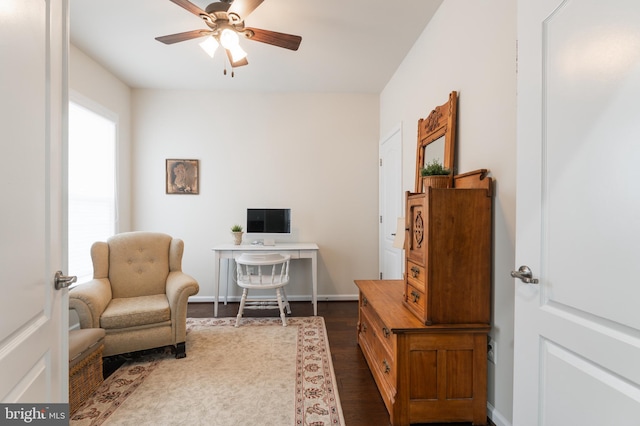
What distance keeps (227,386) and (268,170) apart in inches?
105

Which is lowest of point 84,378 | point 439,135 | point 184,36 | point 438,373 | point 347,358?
point 347,358

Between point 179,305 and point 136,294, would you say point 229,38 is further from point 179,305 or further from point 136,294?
point 136,294

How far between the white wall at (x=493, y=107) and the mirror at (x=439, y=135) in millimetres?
54

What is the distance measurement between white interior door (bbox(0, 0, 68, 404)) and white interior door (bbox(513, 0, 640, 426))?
5.10 feet

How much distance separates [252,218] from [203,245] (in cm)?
77

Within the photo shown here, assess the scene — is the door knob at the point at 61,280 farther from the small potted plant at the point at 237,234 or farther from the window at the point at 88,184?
the small potted plant at the point at 237,234

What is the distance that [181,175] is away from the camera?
3.97 metres

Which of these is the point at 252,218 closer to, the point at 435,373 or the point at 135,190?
the point at 135,190

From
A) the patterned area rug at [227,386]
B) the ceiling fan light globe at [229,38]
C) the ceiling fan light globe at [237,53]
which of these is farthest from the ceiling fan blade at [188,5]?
the patterned area rug at [227,386]

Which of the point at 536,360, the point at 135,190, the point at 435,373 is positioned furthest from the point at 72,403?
the point at 135,190

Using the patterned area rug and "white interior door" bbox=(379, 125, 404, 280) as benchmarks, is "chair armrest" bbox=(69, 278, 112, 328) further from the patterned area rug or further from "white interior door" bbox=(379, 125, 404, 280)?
"white interior door" bbox=(379, 125, 404, 280)

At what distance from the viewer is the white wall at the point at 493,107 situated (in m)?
1.55

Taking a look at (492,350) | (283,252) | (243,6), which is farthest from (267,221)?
(492,350)

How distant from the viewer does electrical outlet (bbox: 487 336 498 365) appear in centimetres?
163
